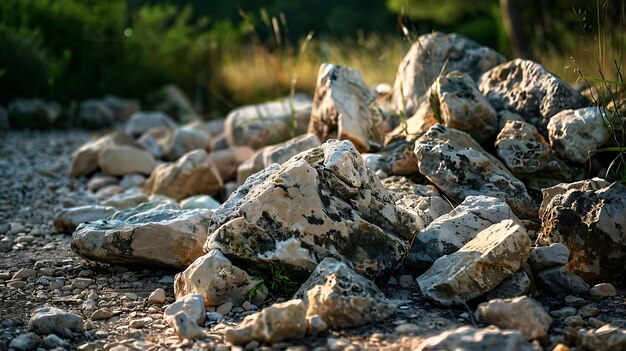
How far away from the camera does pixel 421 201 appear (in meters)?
3.62

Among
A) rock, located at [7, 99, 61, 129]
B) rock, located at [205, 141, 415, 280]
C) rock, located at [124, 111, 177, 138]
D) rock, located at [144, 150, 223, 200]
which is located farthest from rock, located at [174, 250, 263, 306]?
rock, located at [7, 99, 61, 129]

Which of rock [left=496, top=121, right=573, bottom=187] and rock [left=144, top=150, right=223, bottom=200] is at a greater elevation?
rock [left=496, top=121, right=573, bottom=187]

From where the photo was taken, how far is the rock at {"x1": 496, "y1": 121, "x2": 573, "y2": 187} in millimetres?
3736

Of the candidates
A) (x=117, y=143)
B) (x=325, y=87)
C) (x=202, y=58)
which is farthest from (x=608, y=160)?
(x=202, y=58)

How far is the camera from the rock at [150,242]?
10.8 ft

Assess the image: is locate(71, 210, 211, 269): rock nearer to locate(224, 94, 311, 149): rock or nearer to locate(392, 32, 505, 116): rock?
locate(392, 32, 505, 116): rock

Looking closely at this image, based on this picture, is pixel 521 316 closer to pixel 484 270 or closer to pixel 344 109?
pixel 484 270

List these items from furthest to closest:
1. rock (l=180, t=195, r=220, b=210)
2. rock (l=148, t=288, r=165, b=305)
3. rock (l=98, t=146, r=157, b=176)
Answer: rock (l=98, t=146, r=157, b=176)
rock (l=180, t=195, r=220, b=210)
rock (l=148, t=288, r=165, b=305)

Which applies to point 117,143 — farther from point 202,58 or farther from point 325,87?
point 202,58

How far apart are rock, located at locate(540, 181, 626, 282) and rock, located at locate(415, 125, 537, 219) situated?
42cm

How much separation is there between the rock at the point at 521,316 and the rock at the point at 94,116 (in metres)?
6.91

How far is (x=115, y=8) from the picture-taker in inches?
402

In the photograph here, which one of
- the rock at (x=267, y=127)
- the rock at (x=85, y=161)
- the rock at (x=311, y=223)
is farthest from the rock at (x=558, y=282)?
the rock at (x=85, y=161)

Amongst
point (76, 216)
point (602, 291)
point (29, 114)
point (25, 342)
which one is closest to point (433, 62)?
point (602, 291)
